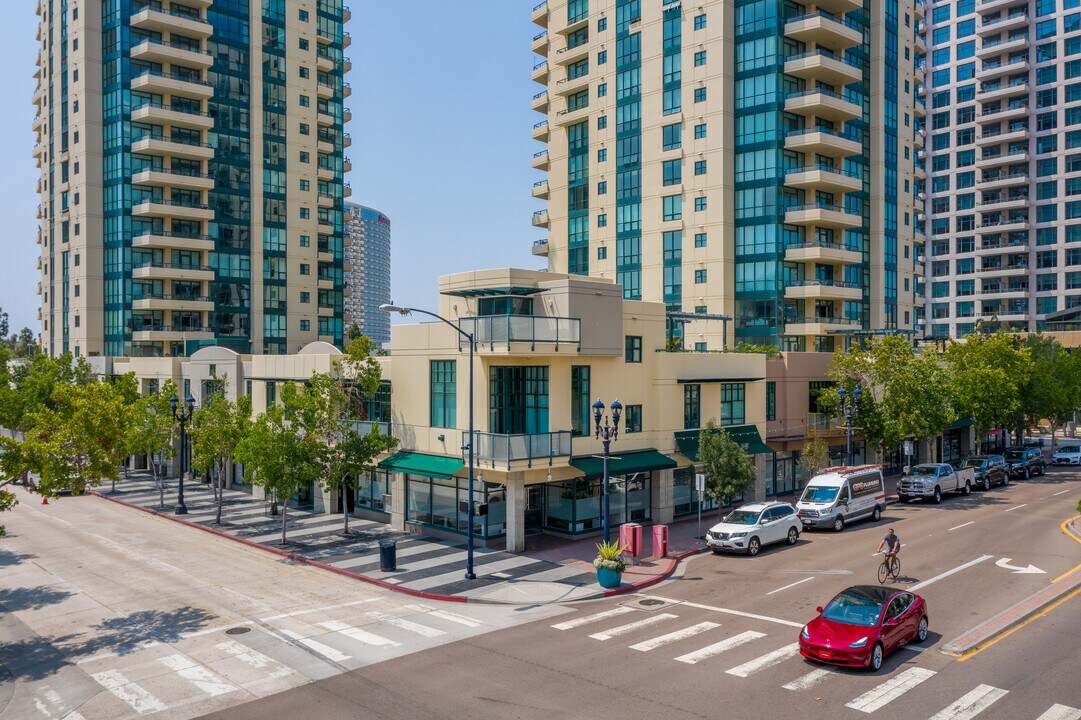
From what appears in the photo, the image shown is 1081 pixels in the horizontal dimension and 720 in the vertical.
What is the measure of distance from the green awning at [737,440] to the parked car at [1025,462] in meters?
21.0

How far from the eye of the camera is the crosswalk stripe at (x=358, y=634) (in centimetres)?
1997

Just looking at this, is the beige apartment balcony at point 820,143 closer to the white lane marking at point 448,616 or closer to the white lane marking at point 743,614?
the white lane marking at point 743,614

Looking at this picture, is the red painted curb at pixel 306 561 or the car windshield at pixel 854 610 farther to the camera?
the red painted curb at pixel 306 561

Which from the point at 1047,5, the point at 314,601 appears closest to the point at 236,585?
the point at 314,601

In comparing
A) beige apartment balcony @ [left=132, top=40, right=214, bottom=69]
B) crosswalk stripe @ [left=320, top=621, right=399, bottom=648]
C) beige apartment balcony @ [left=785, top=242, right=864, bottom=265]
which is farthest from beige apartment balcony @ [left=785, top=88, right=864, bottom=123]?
beige apartment balcony @ [left=132, top=40, right=214, bottom=69]

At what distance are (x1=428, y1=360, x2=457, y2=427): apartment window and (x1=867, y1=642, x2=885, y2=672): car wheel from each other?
63.9ft

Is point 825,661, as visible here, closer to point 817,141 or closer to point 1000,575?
point 1000,575

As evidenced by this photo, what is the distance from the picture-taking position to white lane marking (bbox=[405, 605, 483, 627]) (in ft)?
71.5

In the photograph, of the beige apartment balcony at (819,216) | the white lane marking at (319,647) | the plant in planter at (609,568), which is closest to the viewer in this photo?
the white lane marking at (319,647)

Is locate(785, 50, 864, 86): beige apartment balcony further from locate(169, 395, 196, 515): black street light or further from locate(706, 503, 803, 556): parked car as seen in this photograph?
locate(169, 395, 196, 515): black street light

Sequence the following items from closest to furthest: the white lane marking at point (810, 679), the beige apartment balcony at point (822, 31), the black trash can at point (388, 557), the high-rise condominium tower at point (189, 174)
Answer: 1. the white lane marking at point (810, 679)
2. the black trash can at point (388, 557)
3. the beige apartment balcony at point (822, 31)
4. the high-rise condominium tower at point (189, 174)

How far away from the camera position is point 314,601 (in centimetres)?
2420

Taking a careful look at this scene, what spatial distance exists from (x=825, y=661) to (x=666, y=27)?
165 feet

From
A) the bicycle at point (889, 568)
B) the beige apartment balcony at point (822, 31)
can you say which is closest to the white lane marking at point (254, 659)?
the bicycle at point (889, 568)
